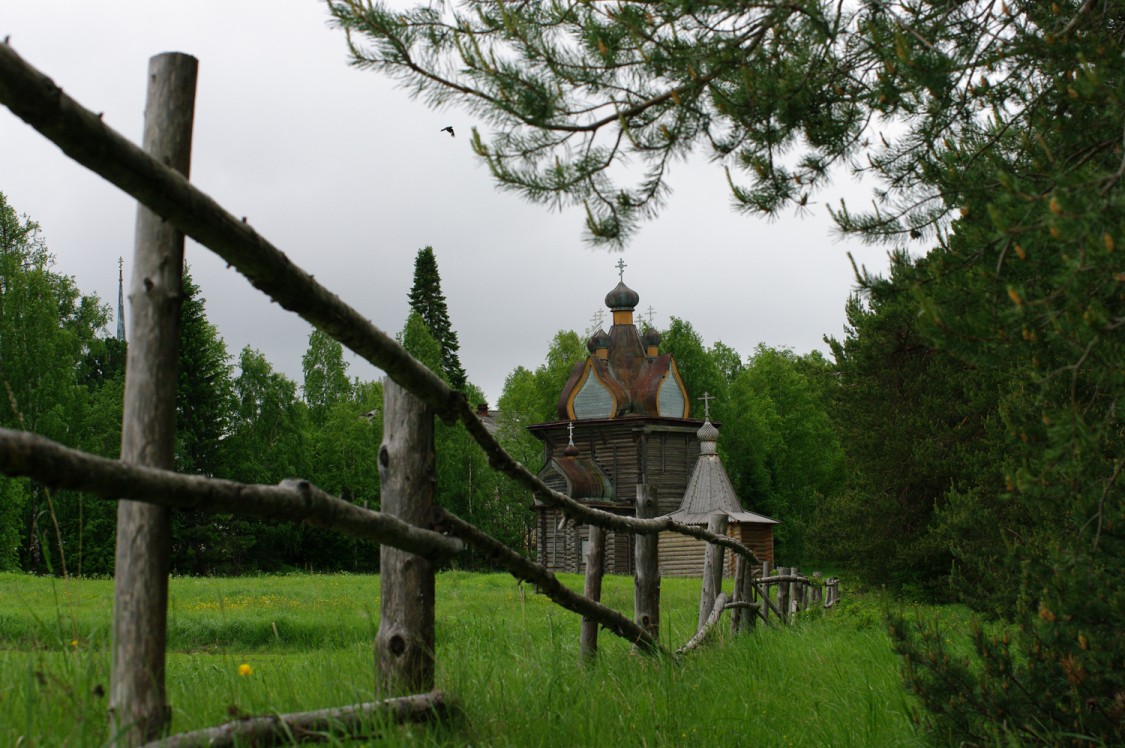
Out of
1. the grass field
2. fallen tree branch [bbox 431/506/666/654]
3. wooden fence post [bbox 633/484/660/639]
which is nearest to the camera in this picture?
the grass field

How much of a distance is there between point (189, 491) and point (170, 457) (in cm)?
45

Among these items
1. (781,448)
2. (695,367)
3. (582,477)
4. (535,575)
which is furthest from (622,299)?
(535,575)

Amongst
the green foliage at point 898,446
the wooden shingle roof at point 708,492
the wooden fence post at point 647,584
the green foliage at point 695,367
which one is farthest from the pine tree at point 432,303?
the wooden fence post at point 647,584

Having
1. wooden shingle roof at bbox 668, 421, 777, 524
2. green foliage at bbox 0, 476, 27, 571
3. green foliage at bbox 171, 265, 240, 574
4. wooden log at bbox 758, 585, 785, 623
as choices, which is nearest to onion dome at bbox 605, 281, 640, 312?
wooden shingle roof at bbox 668, 421, 777, 524

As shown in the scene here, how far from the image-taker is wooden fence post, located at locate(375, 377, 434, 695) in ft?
10.9

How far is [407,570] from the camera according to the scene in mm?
3377

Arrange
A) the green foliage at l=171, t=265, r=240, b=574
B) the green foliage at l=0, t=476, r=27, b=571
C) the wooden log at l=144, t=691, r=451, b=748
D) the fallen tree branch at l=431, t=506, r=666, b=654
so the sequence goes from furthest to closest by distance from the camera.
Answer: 1. the green foliage at l=171, t=265, r=240, b=574
2. the green foliage at l=0, t=476, r=27, b=571
3. the fallen tree branch at l=431, t=506, r=666, b=654
4. the wooden log at l=144, t=691, r=451, b=748

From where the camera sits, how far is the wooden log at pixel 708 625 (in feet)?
20.5

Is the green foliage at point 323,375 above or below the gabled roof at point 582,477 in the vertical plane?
above

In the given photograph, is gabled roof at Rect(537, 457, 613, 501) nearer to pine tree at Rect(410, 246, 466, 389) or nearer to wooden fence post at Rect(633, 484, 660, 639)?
pine tree at Rect(410, 246, 466, 389)

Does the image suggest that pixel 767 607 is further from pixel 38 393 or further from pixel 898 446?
pixel 38 393

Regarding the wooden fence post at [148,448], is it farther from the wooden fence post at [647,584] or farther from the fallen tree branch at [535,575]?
the wooden fence post at [647,584]

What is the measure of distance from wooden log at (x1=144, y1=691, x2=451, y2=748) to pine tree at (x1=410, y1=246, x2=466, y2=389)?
4877cm

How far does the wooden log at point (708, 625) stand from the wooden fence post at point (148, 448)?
3.81m
